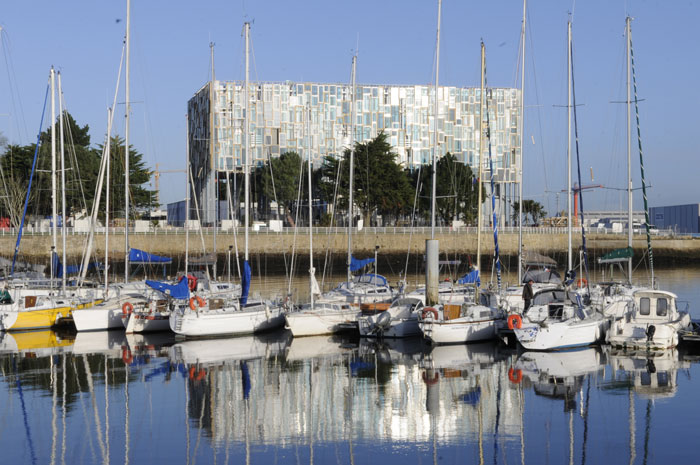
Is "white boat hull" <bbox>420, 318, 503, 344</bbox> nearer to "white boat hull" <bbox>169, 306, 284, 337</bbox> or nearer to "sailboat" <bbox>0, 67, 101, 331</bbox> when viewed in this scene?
"white boat hull" <bbox>169, 306, 284, 337</bbox>

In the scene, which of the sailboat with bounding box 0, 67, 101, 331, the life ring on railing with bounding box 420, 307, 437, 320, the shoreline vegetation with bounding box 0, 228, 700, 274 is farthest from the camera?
the shoreline vegetation with bounding box 0, 228, 700, 274

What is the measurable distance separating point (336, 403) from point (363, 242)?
6031cm

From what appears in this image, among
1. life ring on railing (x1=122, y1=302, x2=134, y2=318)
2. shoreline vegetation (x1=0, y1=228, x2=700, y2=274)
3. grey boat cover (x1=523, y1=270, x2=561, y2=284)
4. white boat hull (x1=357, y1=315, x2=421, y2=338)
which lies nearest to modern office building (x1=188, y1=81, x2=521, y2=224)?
shoreline vegetation (x1=0, y1=228, x2=700, y2=274)

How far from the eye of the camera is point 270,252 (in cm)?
7744

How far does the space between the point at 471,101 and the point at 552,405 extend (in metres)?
92.1

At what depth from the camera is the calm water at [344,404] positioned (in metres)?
17.4

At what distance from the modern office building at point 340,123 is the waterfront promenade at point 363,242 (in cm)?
1399

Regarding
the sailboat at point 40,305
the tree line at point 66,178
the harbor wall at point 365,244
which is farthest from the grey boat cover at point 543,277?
the tree line at point 66,178

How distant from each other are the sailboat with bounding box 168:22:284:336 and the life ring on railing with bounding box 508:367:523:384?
11.9 meters

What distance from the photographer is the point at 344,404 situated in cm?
2158

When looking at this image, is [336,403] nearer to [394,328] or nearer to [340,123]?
[394,328]

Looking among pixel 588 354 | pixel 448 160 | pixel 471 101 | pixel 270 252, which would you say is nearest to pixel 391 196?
pixel 448 160

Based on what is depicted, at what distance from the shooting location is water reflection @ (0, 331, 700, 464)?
17.5 metres

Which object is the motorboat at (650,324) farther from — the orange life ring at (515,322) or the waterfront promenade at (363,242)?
the waterfront promenade at (363,242)
